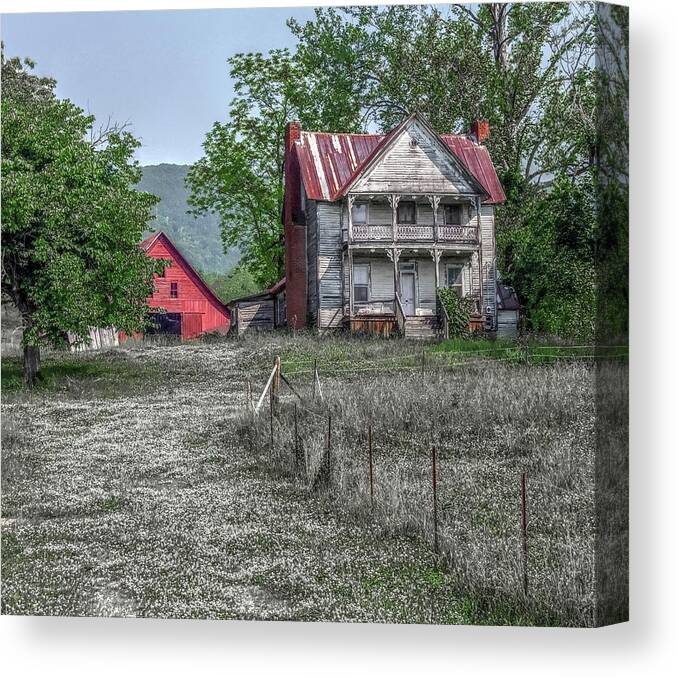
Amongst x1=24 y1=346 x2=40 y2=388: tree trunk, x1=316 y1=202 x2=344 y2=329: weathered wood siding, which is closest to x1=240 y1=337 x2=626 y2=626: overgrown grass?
x1=316 y1=202 x2=344 y2=329: weathered wood siding

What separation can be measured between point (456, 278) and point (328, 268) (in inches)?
31.7

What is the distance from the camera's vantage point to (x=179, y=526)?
20.2ft

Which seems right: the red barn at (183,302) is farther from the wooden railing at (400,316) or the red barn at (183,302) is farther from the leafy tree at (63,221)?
the wooden railing at (400,316)

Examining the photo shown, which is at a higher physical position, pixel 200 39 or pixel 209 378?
pixel 200 39

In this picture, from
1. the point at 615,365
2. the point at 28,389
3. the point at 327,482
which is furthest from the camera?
the point at 28,389

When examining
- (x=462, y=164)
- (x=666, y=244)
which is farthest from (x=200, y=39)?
(x=666, y=244)

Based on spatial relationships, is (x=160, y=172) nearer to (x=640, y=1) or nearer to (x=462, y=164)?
(x=462, y=164)

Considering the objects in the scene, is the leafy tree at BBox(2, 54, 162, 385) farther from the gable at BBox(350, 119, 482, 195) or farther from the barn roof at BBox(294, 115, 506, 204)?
the gable at BBox(350, 119, 482, 195)

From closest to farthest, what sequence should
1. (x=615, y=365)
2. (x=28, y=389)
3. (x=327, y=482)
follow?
(x=615, y=365) < (x=327, y=482) < (x=28, y=389)

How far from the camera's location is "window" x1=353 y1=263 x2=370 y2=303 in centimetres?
644

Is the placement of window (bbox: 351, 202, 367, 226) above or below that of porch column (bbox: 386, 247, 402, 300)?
above

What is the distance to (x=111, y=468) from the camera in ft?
20.9

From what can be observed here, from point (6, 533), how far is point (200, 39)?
10.8 feet

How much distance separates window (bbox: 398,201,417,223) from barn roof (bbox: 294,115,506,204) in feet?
1.15
